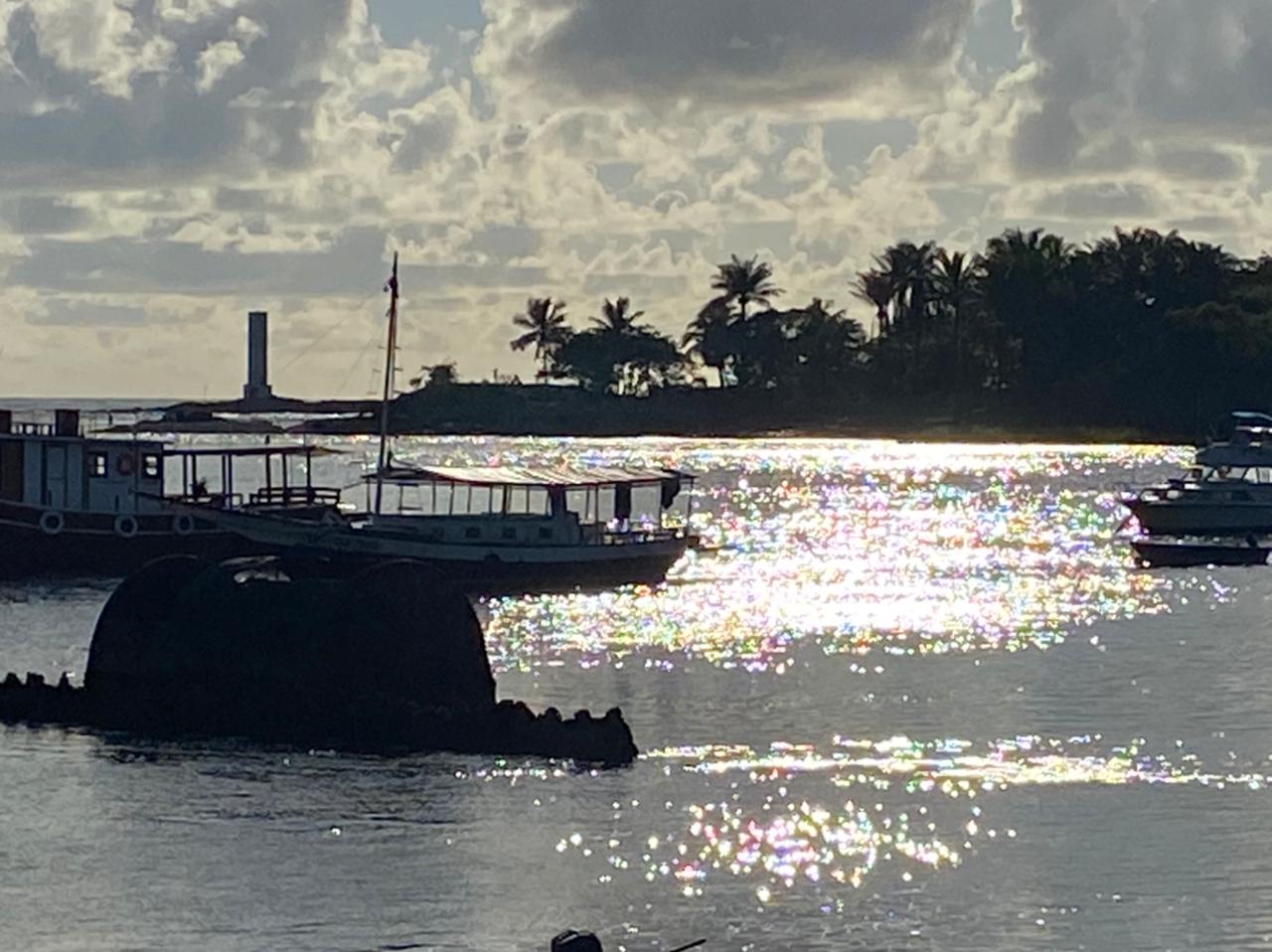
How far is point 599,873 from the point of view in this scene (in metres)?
34.8

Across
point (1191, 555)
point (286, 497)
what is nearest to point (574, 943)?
point (286, 497)

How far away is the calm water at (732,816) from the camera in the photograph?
32.0m

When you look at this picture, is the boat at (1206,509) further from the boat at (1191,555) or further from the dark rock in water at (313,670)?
the dark rock in water at (313,670)

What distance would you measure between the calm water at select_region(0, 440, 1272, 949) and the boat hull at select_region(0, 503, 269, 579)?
54.8 feet

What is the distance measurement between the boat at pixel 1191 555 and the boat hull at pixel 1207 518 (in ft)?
19.5

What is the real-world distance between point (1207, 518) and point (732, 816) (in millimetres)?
67251

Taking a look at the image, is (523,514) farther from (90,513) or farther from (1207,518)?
(1207,518)

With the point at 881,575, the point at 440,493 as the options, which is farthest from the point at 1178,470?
the point at 881,575

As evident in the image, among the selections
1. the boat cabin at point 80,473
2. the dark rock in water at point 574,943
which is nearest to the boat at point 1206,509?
the boat cabin at point 80,473

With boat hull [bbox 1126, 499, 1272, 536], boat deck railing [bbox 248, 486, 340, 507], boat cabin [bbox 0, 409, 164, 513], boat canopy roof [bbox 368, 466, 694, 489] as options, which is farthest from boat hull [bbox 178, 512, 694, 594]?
boat hull [bbox 1126, 499, 1272, 536]

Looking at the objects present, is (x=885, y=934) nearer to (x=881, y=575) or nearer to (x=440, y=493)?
(x=881, y=575)

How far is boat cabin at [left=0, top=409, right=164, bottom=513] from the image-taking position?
276 feet

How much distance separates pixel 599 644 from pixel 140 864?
102ft

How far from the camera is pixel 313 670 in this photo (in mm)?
44188
